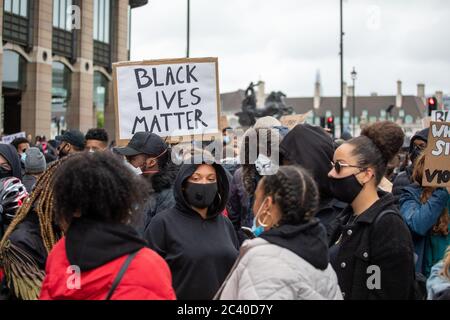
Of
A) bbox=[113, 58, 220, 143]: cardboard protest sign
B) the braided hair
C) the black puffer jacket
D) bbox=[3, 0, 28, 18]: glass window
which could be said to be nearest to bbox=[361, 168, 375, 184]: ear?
the black puffer jacket

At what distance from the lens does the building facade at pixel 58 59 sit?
29125 millimetres

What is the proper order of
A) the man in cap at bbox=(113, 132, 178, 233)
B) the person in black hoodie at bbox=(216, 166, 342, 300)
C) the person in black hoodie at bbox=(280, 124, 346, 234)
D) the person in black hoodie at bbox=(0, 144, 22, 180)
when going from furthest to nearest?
the person in black hoodie at bbox=(0, 144, 22, 180) → the man in cap at bbox=(113, 132, 178, 233) → the person in black hoodie at bbox=(280, 124, 346, 234) → the person in black hoodie at bbox=(216, 166, 342, 300)

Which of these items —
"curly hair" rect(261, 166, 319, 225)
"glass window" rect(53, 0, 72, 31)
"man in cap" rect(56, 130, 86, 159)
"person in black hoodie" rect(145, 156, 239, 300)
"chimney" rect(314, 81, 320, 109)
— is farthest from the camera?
"chimney" rect(314, 81, 320, 109)

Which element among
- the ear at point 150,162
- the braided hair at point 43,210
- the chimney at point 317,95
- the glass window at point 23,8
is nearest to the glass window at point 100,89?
the glass window at point 23,8

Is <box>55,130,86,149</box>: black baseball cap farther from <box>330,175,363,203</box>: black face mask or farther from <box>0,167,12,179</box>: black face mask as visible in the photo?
<box>330,175,363,203</box>: black face mask

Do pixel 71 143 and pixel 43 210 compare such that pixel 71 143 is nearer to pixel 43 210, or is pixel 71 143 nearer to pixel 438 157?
pixel 43 210

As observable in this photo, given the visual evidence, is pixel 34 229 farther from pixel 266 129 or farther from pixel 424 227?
pixel 424 227

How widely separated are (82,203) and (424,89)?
480 feet

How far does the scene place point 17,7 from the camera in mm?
28562

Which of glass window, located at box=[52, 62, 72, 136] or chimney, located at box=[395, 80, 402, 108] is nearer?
glass window, located at box=[52, 62, 72, 136]

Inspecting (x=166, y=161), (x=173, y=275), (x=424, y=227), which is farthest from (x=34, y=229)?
(x=424, y=227)

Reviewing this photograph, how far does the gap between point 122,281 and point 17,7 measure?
28.8 m

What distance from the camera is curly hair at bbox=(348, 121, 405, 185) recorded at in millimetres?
3869
